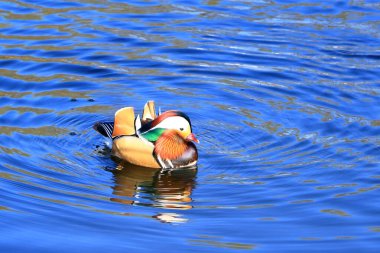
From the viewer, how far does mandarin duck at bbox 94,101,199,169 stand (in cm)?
1215

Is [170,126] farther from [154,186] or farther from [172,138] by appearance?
[154,186]

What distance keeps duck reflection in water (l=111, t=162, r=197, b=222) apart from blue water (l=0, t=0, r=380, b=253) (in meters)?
0.03

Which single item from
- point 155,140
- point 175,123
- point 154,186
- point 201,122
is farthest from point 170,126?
point 201,122

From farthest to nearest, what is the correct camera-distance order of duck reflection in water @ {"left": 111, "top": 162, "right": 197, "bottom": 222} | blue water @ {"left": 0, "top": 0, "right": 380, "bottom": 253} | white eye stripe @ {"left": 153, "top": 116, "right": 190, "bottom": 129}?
1. white eye stripe @ {"left": 153, "top": 116, "right": 190, "bottom": 129}
2. duck reflection in water @ {"left": 111, "top": 162, "right": 197, "bottom": 222}
3. blue water @ {"left": 0, "top": 0, "right": 380, "bottom": 253}

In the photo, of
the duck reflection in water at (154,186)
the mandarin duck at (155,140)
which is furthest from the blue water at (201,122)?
the mandarin duck at (155,140)

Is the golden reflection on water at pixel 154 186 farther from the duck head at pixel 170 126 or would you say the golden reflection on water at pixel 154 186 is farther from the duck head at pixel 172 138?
the duck head at pixel 170 126

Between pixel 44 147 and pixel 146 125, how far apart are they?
1295mm

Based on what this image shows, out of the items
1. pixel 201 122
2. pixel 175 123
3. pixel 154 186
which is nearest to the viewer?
pixel 154 186

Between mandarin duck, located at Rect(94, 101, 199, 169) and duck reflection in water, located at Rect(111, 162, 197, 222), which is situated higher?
mandarin duck, located at Rect(94, 101, 199, 169)

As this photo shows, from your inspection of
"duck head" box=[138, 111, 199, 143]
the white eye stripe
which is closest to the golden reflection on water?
"duck head" box=[138, 111, 199, 143]

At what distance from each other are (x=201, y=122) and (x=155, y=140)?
125 cm

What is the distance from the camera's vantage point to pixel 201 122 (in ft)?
44.2

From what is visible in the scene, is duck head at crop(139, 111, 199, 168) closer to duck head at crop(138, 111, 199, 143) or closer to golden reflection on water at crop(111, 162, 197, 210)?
duck head at crop(138, 111, 199, 143)

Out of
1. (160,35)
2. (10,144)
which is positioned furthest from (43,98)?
(160,35)
